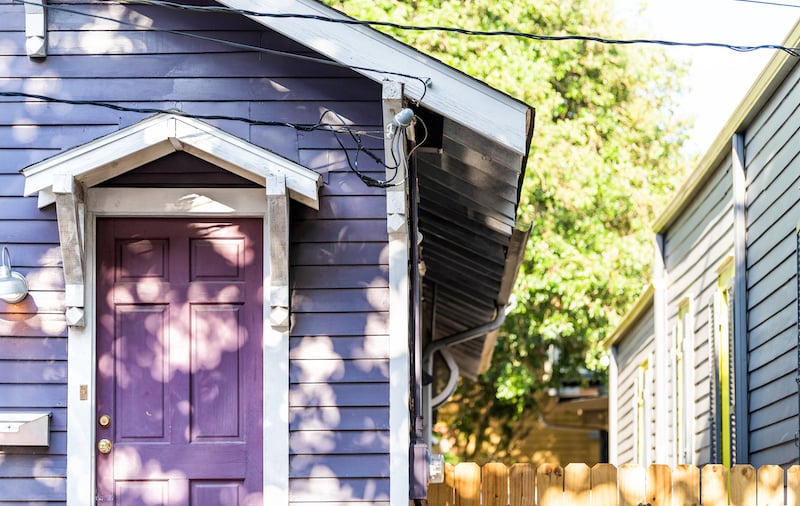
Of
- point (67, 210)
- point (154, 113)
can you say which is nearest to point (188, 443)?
point (67, 210)

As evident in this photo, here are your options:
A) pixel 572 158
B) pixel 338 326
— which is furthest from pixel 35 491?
pixel 572 158

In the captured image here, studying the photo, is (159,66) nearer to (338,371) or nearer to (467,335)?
(338,371)

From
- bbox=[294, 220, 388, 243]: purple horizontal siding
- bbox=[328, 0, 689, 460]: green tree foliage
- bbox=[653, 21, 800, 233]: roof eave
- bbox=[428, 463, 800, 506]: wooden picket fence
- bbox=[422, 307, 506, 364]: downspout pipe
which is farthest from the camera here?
bbox=[328, 0, 689, 460]: green tree foliage

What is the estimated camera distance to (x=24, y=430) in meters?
6.23

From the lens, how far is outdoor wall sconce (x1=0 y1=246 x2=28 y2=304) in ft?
20.5

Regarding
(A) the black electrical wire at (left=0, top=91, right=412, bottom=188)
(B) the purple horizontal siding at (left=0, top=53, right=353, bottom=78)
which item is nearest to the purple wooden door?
(A) the black electrical wire at (left=0, top=91, right=412, bottom=188)

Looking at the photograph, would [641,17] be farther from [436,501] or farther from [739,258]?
[436,501]

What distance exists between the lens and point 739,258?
9461 millimetres

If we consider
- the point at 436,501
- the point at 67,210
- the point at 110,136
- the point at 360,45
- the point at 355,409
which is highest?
the point at 360,45

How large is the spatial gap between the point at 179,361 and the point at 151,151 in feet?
3.82

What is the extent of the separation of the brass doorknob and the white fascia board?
7.95 ft

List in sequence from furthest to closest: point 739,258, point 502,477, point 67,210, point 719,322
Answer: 1. point 719,322
2. point 739,258
3. point 502,477
4. point 67,210

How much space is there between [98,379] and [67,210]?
96 centimetres

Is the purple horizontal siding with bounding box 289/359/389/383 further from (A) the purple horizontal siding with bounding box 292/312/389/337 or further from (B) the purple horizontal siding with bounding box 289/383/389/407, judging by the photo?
(A) the purple horizontal siding with bounding box 292/312/389/337
